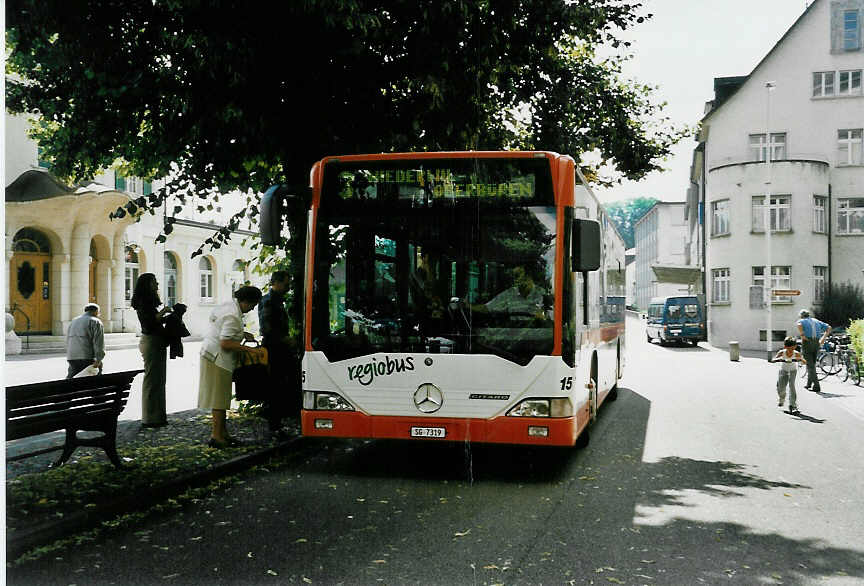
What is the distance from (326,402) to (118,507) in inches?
83.4

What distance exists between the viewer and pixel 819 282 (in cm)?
3622

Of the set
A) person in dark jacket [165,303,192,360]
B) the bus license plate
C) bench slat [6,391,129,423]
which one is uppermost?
person in dark jacket [165,303,192,360]

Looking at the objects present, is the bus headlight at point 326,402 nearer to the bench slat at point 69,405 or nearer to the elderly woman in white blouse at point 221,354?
the elderly woman in white blouse at point 221,354

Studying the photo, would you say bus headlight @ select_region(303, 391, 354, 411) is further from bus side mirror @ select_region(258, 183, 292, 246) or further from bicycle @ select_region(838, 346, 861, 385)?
bicycle @ select_region(838, 346, 861, 385)

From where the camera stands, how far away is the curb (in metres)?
5.48

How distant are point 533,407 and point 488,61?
5.06 metres

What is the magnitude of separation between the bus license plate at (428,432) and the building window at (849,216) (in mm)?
34538

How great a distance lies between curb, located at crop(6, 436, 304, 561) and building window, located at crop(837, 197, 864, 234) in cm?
3470

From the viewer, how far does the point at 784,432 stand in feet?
37.3

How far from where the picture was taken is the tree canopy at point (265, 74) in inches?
359

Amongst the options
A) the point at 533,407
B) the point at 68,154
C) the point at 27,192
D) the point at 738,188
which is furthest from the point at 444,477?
the point at 738,188

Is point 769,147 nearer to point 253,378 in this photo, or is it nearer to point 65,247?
point 65,247

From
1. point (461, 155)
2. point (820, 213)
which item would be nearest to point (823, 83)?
point (820, 213)

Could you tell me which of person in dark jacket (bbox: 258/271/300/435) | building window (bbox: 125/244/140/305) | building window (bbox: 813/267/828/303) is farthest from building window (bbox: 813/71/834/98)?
person in dark jacket (bbox: 258/271/300/435)
